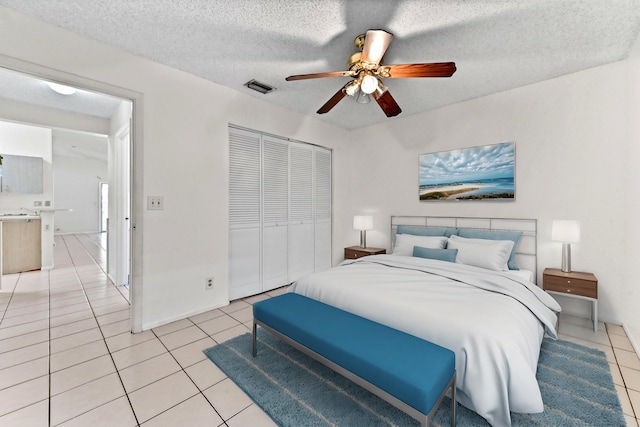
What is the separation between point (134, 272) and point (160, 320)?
1.90ft

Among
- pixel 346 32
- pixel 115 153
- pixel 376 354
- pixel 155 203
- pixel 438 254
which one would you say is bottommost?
pixel 376 354

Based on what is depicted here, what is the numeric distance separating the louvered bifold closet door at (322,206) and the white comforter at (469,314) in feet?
6.23

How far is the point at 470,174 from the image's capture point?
355 centimetres

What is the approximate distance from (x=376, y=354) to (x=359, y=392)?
20.0 inches

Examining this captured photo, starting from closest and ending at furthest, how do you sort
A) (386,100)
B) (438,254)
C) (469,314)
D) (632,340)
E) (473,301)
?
1. (469,314)
2. (473,301)
3. (632,340)
4. (386,100)
5. (438,254)

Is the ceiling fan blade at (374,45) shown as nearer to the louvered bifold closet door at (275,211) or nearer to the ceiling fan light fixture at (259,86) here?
the ceiling fan light fixture at (259,86)

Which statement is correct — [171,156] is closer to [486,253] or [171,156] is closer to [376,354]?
[376,354]

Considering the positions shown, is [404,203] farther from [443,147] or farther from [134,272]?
[134,272]

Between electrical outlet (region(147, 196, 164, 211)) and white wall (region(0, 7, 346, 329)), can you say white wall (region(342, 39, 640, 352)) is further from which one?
electrical outlet (region(147, 196, 164, 211))

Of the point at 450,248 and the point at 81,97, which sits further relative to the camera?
the point at 81,97

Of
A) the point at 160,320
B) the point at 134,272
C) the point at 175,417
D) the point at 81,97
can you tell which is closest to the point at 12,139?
the point at 81,97

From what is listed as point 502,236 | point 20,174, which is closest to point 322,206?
point 502,236

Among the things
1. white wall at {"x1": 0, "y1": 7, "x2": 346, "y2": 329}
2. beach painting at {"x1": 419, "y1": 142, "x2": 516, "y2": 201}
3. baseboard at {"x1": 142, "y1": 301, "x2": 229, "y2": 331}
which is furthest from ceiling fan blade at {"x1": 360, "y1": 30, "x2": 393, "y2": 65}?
baseboard at {"x1": 142, "y1": 301, "x2": 229, "y2": 331}

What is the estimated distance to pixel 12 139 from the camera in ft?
15.9
